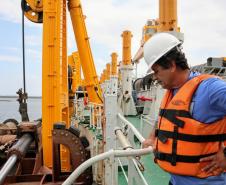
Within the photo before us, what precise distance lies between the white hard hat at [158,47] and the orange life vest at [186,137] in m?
0.26

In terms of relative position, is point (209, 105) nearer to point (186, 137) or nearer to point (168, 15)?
point (186, 137)

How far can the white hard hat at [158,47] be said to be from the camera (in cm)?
195

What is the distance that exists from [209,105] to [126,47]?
1087cm

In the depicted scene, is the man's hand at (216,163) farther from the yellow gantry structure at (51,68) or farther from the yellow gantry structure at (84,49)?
the yellow gantry structure at (84,49)

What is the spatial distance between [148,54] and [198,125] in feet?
1.90

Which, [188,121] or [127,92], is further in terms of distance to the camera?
[127,92]

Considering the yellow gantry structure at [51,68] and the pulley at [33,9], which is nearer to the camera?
the yellow gantry structure at [51,68]

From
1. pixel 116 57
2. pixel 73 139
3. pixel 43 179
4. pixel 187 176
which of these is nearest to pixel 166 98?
pixel 187 176

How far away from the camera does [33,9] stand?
25.1 ft

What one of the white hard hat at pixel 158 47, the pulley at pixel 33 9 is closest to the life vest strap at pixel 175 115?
the white hard hat at pixel 158 47

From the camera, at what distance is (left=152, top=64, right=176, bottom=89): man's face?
1900 millimetres

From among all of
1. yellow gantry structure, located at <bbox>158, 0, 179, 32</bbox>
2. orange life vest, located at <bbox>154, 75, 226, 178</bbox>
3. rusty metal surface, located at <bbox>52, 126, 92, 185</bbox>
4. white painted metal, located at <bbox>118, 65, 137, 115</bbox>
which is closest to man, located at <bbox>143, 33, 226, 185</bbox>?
orange life vest, located at <bbox>154, 75, 226, 178</bbox>

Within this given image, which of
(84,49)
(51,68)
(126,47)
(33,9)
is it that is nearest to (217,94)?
(51,68)

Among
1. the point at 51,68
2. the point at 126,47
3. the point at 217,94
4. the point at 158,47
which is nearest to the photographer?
the point at 217,94
